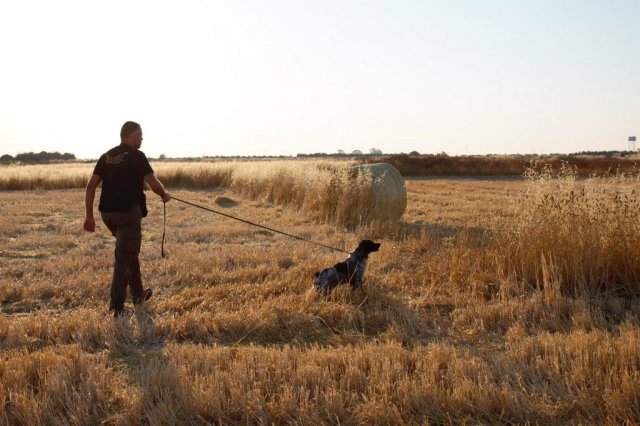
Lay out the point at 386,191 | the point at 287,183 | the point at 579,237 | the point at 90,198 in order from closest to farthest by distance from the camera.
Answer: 1. the point at 90,198
2. the point at 579,237
3. the point at 386,191
4. the point at 287,183

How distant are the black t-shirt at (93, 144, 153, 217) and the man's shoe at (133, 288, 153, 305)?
1005 millimetres

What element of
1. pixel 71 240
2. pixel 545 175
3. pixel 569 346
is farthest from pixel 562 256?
pixel 71 240

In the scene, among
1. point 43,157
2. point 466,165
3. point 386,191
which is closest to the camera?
point 386,191

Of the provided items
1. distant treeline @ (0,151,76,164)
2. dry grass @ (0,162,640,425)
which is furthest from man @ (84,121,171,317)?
distant treeline @ (0,151,76,164)

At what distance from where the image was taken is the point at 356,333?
4984mm

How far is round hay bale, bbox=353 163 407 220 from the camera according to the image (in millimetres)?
12484

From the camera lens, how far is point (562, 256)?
6.36 meters

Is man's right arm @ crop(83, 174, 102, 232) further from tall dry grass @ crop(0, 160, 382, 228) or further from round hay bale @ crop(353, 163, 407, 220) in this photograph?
round hay bale @ crop(353, 163, 407, 220)

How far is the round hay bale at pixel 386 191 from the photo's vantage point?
41.0 ft

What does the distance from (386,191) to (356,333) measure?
25.7 ft

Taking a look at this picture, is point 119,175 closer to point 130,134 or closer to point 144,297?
point 130,134

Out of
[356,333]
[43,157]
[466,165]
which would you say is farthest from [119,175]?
[43,157]

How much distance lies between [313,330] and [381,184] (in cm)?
784

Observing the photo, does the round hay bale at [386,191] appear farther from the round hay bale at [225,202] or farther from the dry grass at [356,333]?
the round hay bale at [225,202]
